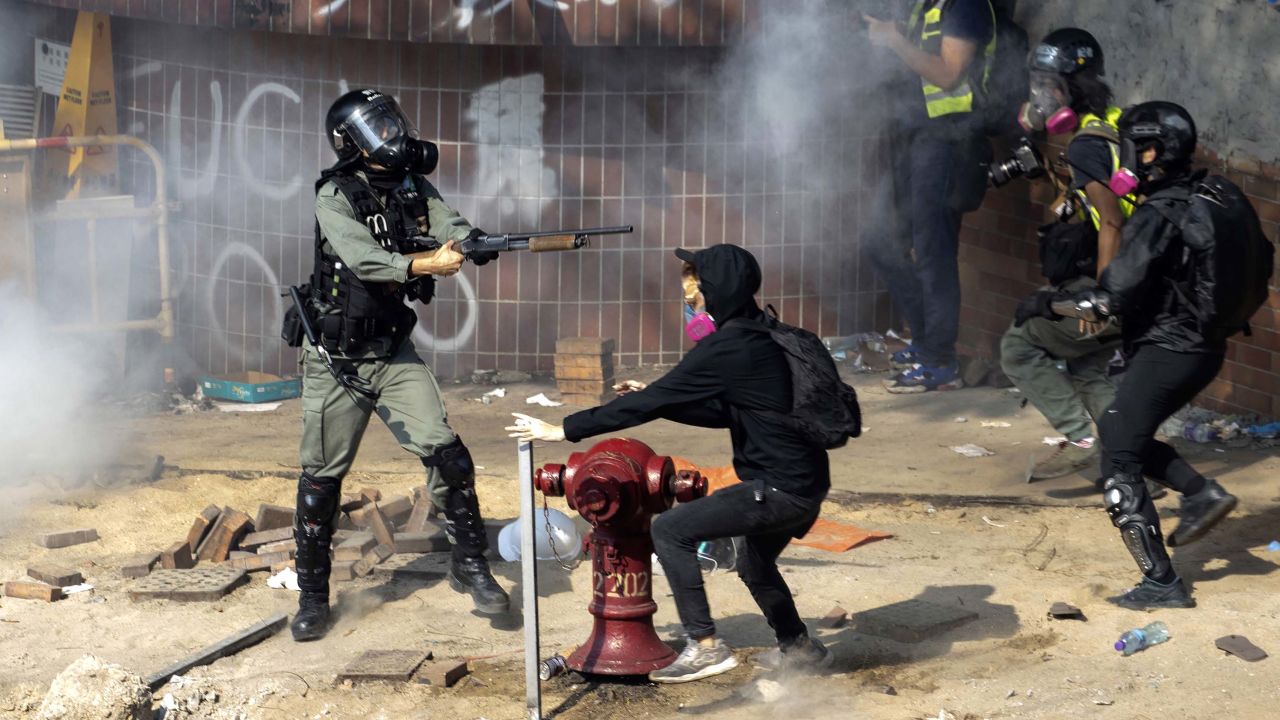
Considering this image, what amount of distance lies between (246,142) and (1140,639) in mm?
7222

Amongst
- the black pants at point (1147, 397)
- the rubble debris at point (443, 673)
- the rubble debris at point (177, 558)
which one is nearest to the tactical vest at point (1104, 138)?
the black pants at point (1147, 397)

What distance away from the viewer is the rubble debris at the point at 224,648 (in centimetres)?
614

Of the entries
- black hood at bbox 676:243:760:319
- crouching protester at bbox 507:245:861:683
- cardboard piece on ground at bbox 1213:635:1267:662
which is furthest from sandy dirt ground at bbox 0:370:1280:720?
black hood at bbox 676:243:760:319

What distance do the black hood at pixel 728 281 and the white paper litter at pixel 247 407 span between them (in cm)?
560

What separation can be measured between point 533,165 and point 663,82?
1.00 m

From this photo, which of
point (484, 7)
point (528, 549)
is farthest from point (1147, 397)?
point (484, 7)

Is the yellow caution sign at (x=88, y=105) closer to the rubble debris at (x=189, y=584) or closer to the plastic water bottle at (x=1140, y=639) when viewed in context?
the rubble debris at (x=189, y=584)

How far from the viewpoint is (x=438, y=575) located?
7.36m

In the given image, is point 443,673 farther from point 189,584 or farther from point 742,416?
point 189,584

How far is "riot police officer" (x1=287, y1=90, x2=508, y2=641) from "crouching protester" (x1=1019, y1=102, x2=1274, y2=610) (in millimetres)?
2477

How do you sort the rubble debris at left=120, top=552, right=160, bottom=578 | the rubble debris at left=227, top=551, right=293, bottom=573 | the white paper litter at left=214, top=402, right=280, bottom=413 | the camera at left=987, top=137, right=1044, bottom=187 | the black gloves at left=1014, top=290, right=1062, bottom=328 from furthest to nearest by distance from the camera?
the white paper litter at left=214, top=402, right=280, bottom=413 < the camera at left=987, top=137, right=1044, bottom=187 < the rubble debris at left=227, top=551, right=293, bottom=573 < the rubble debris at left=120, top=552, right=160, bottom=578 < the black gloves at left=1014, top=290, right=1062, bottom=328

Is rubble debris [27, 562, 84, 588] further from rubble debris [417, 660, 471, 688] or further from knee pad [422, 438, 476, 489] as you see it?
rubble debris [417, 660, 471, 688]

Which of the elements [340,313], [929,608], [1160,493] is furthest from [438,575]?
[1160,493]

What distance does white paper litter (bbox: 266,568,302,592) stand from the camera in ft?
24.0
